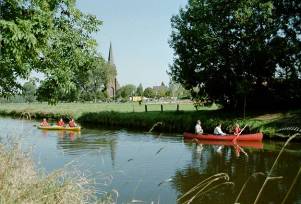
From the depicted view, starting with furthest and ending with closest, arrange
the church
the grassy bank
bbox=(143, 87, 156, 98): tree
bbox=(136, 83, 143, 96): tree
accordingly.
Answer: bbox=(136, 83, 143, 96): tree < bbox=(143, 87, 156, 98): tree < the church < the grassy bank

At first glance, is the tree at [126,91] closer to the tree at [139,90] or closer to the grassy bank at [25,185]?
the tree at [139,90]

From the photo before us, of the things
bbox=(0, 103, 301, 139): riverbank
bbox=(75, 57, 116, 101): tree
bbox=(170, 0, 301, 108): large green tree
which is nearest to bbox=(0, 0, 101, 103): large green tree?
bbox=(0, 103, 301, 139): riverbank

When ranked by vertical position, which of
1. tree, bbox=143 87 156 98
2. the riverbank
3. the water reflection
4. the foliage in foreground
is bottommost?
the water reflection

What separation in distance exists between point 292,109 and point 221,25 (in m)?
9.70

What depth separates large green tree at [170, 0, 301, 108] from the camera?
3619 cm

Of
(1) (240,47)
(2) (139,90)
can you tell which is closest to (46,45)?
(1) (240,47)

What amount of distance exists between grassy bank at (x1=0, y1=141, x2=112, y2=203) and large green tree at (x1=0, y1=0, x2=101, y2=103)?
4111mm

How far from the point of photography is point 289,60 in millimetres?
36719

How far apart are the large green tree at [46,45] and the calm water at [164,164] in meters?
1.99

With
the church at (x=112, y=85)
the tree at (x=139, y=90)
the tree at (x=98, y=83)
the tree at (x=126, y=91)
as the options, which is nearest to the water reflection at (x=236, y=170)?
the tree at (x=98, y=83)

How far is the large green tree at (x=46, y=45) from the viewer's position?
11.1 metres

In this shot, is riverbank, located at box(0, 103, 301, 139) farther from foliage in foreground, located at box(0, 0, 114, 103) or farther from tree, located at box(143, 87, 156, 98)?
tree, located at box(143, 87, 156, 98)

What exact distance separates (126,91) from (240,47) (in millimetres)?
117421

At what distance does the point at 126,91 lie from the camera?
506ft
